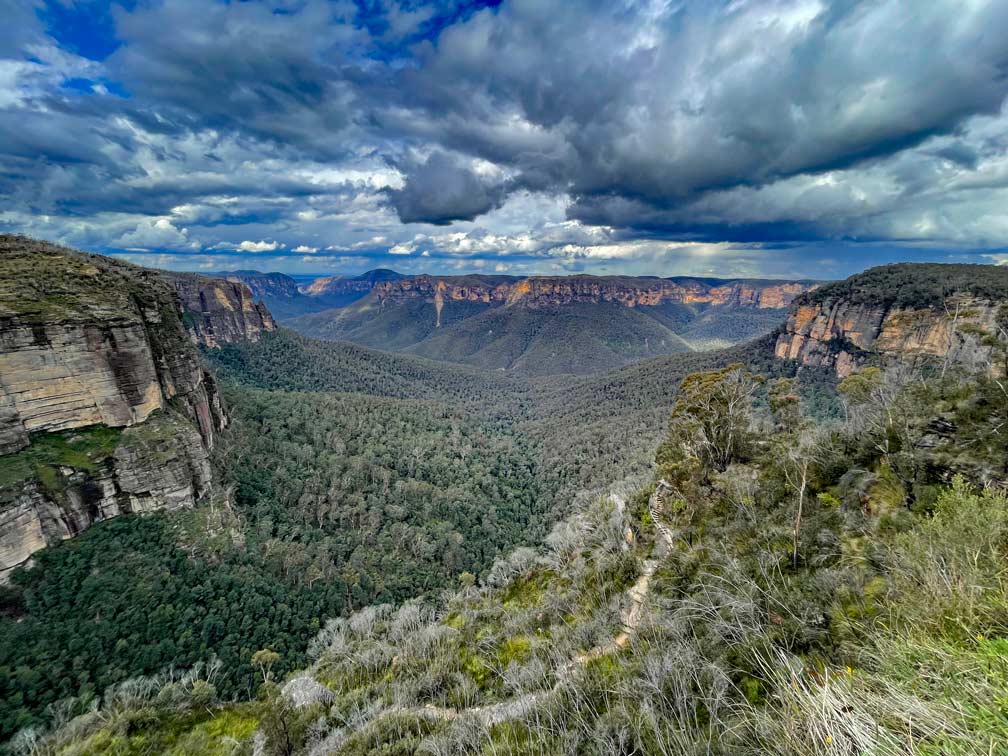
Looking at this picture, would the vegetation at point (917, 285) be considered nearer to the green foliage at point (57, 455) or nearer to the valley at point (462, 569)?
the valley at point (462, 569)

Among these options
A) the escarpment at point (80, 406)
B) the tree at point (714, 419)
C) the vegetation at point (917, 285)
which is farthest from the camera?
the vegetation at point (917, 285)

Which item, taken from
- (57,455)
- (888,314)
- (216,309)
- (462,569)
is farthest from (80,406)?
(888,314)

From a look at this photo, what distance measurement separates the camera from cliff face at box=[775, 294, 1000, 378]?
57.2 meters

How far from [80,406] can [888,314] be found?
11205 cm

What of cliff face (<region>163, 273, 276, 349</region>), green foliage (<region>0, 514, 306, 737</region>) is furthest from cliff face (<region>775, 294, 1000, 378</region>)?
cliff face (<region>163, 273, 276, 349</region>)

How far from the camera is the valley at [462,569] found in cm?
941

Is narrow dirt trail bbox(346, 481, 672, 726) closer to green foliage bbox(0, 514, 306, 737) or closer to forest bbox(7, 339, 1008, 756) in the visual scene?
forest bbox(7, 339, 1008, 756)

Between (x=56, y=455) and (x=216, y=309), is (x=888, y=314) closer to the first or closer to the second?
(x=56, y=455)

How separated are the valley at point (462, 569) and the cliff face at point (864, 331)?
3.59ft

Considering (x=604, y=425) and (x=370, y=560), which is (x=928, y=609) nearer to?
(x=370, y=560)

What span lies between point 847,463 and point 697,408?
8264 mm

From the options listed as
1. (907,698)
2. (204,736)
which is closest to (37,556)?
(204,736)

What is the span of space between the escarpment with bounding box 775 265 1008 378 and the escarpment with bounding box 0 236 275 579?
262 feet

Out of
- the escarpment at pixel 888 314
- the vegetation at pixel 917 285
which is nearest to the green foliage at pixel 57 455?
the escarpment at pixel 888 314
